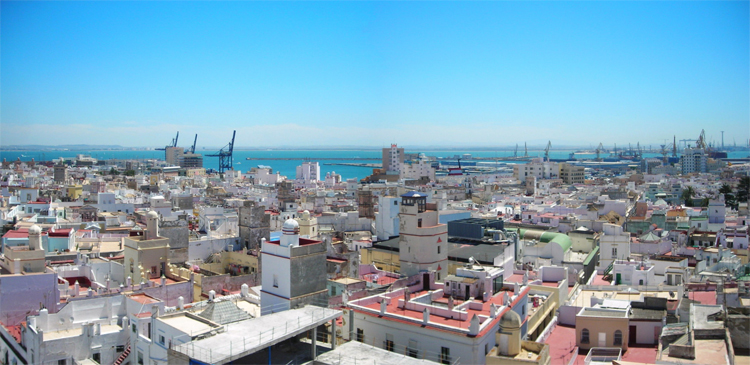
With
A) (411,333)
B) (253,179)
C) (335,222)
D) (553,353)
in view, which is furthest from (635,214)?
(253,179)

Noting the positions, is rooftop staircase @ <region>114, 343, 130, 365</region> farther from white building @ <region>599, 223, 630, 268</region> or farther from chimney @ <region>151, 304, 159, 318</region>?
white building @ <region>599, 223, 630, 268</region>

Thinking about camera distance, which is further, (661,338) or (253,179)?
(253,179)

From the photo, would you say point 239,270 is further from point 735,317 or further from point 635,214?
point 635,214

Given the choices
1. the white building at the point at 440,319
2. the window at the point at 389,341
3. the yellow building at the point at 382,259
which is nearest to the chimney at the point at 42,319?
the white building at the point at 440,319

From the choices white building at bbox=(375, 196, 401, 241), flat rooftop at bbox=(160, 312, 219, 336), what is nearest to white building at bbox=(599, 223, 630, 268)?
white building at bbox=(375, 196, 401, 241)

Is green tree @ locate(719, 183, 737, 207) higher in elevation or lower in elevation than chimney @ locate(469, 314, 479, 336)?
lower

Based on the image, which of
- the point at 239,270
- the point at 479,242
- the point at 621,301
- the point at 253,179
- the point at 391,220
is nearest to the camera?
the point at 621,301

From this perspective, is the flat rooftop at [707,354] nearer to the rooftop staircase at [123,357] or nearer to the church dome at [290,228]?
the church dome at [290,228]

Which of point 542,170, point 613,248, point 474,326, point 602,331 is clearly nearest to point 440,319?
point 474,326
